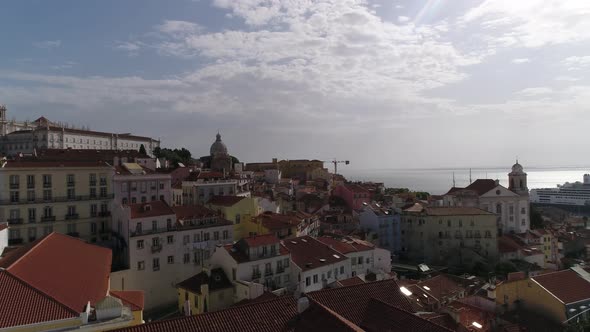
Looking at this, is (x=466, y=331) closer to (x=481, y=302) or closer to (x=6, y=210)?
(x=481, y=302)

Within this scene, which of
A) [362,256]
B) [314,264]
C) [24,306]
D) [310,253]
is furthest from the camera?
[362,256]

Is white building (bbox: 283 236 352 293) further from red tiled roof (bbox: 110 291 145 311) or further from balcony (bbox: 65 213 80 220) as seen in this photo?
balcony (bbox: 65 213 80 220)

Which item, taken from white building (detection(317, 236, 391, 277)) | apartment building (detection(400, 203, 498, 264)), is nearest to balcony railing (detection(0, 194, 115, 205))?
white building (detection(317, 236, 391, 277))

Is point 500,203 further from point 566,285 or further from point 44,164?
point 44,164

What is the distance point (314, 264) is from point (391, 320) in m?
20.1

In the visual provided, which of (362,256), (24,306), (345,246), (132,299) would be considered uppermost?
(24,306)

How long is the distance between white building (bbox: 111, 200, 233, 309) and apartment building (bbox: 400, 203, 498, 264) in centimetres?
2866

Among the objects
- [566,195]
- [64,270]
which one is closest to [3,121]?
[64,270]

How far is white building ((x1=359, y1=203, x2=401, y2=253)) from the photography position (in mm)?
55188

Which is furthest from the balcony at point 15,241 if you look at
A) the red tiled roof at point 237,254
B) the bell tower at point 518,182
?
the bell tower at point 518,182

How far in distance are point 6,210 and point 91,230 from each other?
274 inches

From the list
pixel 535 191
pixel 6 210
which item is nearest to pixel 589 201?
pixel 535 191

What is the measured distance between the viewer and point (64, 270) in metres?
21.0

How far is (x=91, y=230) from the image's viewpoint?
40500mm
